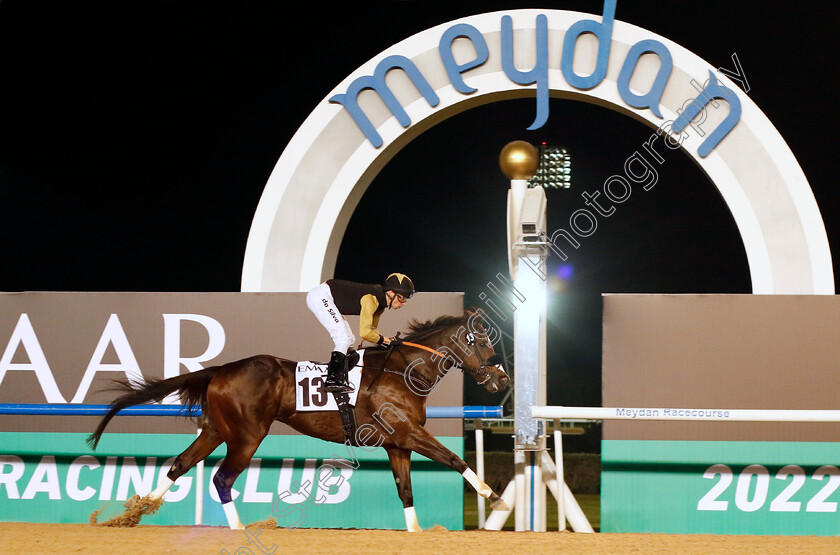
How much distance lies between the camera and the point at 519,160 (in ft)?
20.3

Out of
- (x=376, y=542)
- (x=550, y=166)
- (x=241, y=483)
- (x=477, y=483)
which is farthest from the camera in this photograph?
(x=550, y=166)

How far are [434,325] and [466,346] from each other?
0.85 feet

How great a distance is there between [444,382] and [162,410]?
1839 millimetres

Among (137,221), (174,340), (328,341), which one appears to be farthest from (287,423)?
(137,221)

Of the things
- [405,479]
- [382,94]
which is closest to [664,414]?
[405,479]

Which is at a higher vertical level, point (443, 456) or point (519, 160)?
point (519, 160)

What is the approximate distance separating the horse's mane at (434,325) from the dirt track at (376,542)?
46.5 inches

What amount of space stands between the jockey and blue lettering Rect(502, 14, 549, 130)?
5.62ft

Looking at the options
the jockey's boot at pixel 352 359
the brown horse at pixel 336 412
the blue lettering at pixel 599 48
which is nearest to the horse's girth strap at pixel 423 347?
the brown horse at pixel 336 412

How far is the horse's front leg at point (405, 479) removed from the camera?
5531 mm

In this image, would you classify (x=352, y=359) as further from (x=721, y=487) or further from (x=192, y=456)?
(x=721, y=487)

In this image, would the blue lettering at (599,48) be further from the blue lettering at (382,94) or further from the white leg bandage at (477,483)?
the white leg bandage at (477,483)

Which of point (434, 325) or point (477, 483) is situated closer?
point (477, 483)

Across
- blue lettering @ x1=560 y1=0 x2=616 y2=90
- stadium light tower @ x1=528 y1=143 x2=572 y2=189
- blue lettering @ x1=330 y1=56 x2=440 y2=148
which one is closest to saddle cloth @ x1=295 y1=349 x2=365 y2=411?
blue lettering @ x1=330 y1=56 x2=440 y2=148
